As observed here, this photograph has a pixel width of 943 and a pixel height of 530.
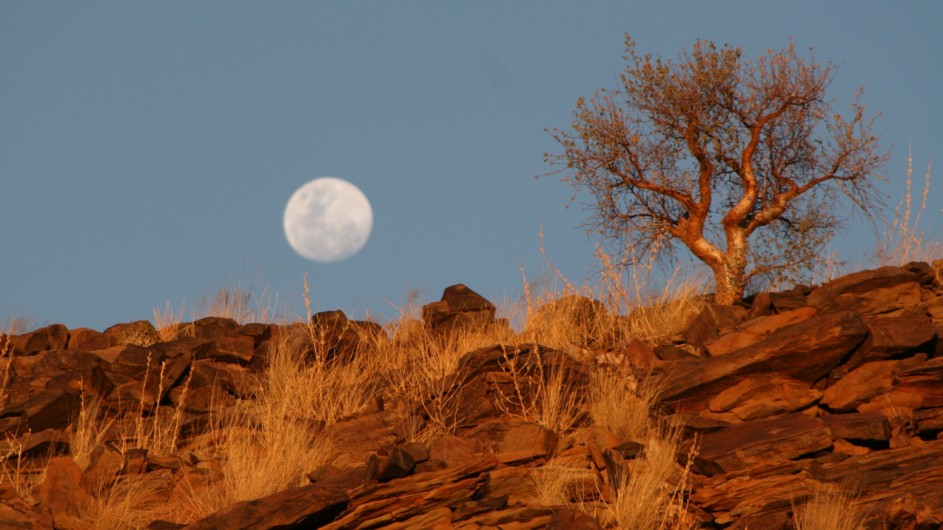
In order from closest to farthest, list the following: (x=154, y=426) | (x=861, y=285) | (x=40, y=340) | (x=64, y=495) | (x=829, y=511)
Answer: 1. (x=829, y=511)
2. (x=64, y=495)
3. (x=154, y=426)
4. (x=861, y=285)
5. (x=40, y=340)

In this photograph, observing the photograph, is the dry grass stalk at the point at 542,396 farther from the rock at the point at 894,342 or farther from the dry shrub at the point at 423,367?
the rock at the point at 894,342

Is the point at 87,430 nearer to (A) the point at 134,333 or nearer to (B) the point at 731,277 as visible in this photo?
(A) the point at 134,333

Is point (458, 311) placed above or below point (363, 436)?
above

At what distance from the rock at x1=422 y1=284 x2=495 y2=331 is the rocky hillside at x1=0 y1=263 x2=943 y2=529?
15cm

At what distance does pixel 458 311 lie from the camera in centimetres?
1460

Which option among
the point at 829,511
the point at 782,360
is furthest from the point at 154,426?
the point at 829,511

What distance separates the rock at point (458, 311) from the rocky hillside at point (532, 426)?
0.49 ft

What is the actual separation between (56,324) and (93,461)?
4.93 meters

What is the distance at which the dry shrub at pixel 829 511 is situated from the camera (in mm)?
8156

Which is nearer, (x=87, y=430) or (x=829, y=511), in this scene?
(x=829, y=511)

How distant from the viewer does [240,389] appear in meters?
12.4

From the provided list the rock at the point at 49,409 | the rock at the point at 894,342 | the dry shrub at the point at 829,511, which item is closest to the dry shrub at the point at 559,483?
the dry shrub at the point at 829,511

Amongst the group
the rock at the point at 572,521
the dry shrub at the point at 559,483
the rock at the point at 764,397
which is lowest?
the rock at the point at 572,521

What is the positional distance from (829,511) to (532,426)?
2817 mm
